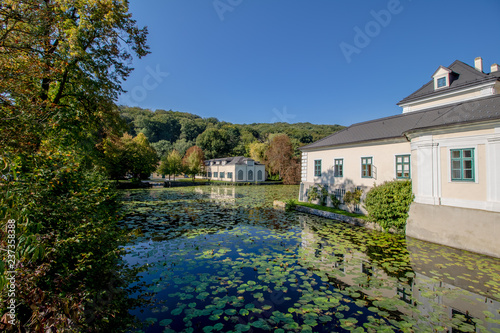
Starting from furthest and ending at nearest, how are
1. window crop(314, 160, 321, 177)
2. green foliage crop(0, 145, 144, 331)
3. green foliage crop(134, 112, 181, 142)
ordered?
1. green foliage crop(134, 112, 181, 142)
2. window crop(314, 160, 321, 177)
3. green foliage crop(0, 145, 144, 331)

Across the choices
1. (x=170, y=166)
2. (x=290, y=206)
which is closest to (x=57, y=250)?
(x=290, y=206)

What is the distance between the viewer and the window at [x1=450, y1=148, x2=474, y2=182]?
813 cm

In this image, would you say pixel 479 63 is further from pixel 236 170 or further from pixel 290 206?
pixel 236 170

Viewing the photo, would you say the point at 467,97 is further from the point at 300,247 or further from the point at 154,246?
the point at 154,246

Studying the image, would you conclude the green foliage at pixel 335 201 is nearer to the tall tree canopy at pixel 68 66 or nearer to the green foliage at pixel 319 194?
the green foliage at pixel 319 194

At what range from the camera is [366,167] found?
1410cm

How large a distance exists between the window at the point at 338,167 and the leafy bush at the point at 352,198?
2385 millimetres

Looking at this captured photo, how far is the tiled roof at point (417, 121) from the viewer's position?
8.20 m

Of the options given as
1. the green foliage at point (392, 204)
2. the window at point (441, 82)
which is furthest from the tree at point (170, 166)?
the window at point (441, 82)

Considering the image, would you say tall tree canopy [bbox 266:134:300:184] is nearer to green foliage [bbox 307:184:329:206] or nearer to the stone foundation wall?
green foliage [bbox 307:184:329:206]

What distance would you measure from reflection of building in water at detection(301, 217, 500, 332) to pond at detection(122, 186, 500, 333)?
2cm

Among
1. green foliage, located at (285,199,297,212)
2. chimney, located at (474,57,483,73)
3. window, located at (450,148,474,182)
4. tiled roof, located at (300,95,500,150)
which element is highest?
chimney, located at (474,57,483,73)

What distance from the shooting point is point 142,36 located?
9211 mm

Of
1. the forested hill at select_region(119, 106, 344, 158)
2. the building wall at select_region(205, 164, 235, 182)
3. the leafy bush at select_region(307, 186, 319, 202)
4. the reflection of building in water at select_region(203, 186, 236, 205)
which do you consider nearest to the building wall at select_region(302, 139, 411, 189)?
the leafy bush at select_region(307, 186, 319, 202)
